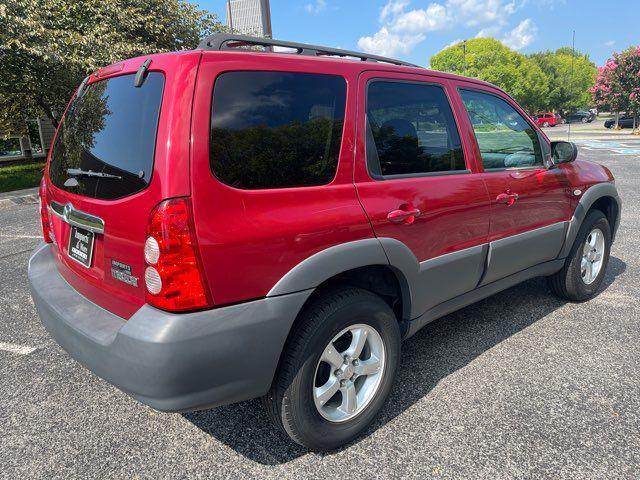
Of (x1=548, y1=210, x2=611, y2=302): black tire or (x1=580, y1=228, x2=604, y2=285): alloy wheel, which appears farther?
(x1=580, y1=228, x2=604, y2=285): alloy wheel

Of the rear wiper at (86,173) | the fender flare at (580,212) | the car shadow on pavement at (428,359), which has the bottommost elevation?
the car shadow on pavement at (428,359)

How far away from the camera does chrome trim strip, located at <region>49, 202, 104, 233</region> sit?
6.80 feet

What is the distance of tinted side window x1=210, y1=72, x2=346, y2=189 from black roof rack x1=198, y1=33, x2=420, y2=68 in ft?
0.82

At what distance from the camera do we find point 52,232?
8.85 feet

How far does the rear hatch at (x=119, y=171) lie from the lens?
180 cm

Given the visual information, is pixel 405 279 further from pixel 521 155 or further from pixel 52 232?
pixel 52 232

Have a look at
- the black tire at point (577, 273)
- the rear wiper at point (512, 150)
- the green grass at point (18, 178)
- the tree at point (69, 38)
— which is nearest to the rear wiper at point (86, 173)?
the rear wiper at point (512, 150)

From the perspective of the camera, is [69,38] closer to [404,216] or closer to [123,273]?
[123,273]

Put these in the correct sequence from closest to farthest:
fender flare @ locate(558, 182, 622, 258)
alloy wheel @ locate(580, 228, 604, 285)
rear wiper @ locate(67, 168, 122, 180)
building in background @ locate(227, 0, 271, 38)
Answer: rear wiper @ locate(67, 168, 122, 180) < fender flare @ locate(558, 182, 622, 258) < alloy wheel @ locate(580, 228, 604, 285) < building in background @ locate(227, 0, 271, 38)

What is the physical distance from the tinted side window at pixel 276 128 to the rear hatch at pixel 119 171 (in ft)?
0.48

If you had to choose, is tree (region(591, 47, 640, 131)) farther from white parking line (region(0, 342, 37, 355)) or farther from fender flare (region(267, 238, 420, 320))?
white parking line (region(0, 342, 37, 355))

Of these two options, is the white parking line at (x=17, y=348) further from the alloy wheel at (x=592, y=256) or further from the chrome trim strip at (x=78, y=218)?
the alloy wheel at (x=592, y=256)

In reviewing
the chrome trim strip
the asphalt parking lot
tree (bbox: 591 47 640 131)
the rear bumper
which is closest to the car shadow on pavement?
the asphalt parking lot

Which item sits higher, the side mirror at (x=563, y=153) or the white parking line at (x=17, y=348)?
the side mirror at (x=563, y=153)
